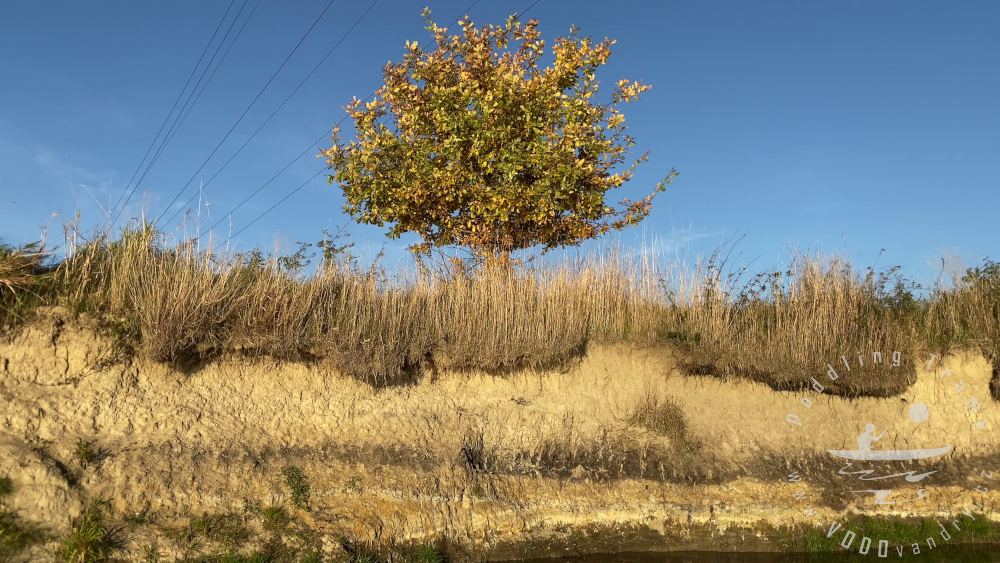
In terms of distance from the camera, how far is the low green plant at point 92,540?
5437 millimetres

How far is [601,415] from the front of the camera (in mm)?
8469

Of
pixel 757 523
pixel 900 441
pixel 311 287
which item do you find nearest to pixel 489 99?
pixel 311 287

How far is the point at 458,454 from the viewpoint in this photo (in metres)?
7.59

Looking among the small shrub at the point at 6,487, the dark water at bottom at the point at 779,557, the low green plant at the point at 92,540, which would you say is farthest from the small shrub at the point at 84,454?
the dark water at bottom at the point at 779,557

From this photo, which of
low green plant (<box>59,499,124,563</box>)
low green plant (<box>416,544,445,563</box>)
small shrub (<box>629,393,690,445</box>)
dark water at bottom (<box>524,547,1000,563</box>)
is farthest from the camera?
small shrub (<box>629,393,690,445</box>)

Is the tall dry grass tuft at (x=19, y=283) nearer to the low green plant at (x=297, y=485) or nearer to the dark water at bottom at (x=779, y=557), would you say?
the low green plant at (x=297, y=485)

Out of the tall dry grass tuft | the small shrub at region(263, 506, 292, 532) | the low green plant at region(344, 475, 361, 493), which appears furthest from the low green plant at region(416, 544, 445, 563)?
the tall dry grass tuft

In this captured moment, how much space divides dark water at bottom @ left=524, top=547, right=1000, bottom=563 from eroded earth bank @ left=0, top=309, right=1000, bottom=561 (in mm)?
147

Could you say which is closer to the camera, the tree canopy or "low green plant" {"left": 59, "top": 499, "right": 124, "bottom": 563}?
"low green plant" {"left": 59, "top": 499, "right": 124, "bottom": 563}

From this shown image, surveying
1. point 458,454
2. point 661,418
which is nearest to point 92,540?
point 458,454

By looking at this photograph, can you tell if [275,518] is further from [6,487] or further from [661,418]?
[661,418]

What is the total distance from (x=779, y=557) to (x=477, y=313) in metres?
4.67

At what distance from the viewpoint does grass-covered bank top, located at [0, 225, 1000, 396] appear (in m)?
6.98

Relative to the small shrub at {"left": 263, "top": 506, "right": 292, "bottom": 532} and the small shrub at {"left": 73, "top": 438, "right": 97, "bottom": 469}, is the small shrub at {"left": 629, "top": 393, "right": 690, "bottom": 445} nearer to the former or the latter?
the small shrub at {"left": 263, "top": 506, "right": 292, "bottom": 532}
